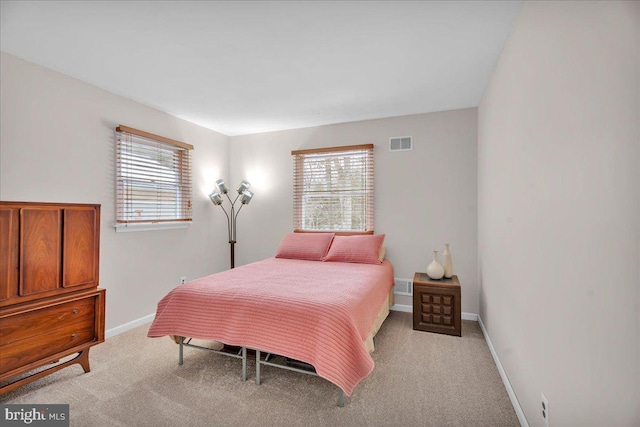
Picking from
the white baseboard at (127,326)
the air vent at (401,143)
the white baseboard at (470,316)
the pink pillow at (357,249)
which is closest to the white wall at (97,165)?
the white baseboard at (127,326)

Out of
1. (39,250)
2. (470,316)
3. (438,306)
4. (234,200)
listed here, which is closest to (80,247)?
(39,250)

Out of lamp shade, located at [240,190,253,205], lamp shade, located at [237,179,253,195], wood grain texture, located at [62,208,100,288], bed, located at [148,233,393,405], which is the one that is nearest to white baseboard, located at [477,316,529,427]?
bed, located at [148,233,393,405]

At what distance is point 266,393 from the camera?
2.04 meters

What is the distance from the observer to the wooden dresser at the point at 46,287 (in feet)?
6.16

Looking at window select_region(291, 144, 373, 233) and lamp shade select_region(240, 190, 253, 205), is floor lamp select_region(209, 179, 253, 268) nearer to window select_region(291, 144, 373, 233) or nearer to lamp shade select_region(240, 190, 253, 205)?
lamp shade select_region(240, 190, 253, 205)

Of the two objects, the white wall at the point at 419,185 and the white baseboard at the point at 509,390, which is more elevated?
the white wall at the point at 419,185

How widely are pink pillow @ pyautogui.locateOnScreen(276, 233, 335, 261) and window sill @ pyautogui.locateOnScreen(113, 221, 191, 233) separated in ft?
4.39

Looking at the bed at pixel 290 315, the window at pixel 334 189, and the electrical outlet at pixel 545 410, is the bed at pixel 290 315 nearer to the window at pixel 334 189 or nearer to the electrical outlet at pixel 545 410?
the electrical outlet at pixel 545 410

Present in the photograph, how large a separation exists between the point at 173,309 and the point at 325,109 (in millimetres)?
2680

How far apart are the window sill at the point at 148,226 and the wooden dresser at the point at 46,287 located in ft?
2.68

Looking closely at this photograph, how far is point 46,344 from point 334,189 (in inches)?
128

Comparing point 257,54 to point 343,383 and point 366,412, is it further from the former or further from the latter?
point 366,412

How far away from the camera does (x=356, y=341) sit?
186 cm

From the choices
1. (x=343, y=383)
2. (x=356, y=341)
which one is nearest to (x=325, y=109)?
(x=356, y=341)
